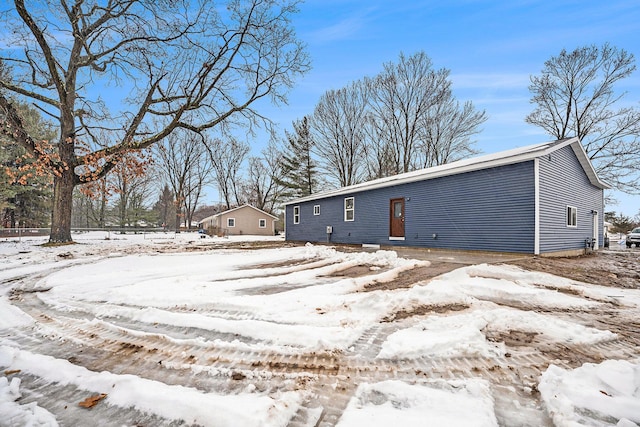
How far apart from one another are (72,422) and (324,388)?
1.20 m

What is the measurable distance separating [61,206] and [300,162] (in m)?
19.4

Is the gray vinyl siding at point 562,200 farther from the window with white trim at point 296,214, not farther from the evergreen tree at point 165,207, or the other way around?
the evergreen tree at point 165,207

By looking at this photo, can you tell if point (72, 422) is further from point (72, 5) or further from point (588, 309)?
point (72, 5)

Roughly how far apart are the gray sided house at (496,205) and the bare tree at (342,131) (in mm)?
12293

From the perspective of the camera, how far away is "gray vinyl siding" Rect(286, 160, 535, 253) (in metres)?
7.79

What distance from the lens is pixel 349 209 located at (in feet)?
44.2

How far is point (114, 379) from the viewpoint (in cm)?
165

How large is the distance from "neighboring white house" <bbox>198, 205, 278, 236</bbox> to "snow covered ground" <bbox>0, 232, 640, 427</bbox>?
2450cm

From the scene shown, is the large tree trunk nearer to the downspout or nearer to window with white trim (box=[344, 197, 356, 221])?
window with white trim (box=[344, 197, 356, 221])

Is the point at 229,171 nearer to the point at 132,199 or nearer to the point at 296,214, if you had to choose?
the point at 132,199

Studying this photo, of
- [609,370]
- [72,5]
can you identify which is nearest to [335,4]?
[72,5]

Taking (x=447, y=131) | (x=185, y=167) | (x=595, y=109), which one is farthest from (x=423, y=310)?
(x=185, y=167)

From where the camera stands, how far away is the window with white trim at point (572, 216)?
948cm

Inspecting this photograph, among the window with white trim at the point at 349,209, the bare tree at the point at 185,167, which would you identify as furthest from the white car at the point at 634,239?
the bare tree at the point at 185,167
